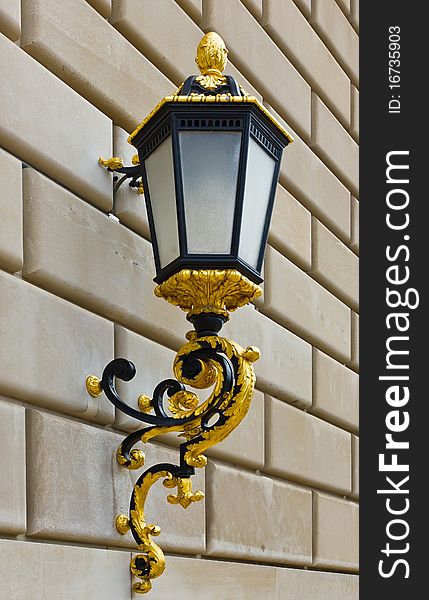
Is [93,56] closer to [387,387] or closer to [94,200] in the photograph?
[94,200]

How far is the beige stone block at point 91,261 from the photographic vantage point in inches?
184

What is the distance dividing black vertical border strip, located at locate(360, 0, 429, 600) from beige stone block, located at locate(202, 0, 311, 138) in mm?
1107

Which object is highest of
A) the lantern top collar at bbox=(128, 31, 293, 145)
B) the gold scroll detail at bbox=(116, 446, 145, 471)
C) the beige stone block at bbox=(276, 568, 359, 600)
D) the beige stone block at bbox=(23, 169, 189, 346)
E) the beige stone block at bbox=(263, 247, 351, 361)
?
the lantern top collar at bbox=(128, 31, 293, 145)

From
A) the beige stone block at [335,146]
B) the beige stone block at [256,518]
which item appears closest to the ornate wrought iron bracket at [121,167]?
the beige stone block at [256,518]

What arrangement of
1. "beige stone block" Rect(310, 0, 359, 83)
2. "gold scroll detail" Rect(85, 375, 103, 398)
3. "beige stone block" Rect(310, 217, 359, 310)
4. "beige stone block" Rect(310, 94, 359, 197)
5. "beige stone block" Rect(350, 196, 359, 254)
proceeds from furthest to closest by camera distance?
"beige stone block" Rect(350, 196, 359, 254) < "beige stone block" Rect(310, 0, 359, 83) < "beige stone block" Rect(310, 94, 359, 197) < "beige stone block" Rect(310, 217, 359, 310) < "gold scroll detail" Rect(85, 375, 103, 398)

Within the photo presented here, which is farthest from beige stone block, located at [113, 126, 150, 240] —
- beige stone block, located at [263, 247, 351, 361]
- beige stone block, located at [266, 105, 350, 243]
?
beige stone block, located at [266, 105, 350, 243]

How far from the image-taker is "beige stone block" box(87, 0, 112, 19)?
17.3 feet

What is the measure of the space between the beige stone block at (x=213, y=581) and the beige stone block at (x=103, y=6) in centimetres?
185

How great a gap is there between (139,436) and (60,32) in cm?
128

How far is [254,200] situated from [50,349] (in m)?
0.75

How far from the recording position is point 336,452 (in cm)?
791

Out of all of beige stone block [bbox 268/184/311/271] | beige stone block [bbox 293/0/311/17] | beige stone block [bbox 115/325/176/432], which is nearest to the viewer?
beige stone block [bbox 115/325/176/432]

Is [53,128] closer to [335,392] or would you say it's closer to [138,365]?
[138,365]

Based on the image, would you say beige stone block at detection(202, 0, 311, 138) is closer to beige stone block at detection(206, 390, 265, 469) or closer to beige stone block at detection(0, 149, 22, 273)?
beige stone block at detection(206, 390, 265, 469)
